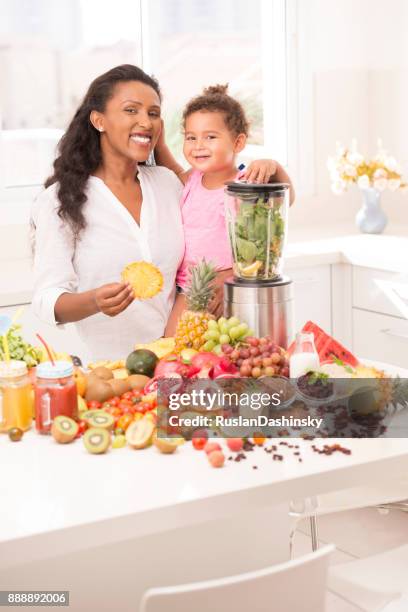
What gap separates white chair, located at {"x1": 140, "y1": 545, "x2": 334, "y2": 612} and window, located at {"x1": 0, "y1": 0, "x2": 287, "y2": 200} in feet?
9.66

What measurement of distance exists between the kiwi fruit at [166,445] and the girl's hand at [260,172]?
0.89 metres

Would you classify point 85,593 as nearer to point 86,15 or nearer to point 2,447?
point 2,447

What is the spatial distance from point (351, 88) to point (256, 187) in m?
2.49

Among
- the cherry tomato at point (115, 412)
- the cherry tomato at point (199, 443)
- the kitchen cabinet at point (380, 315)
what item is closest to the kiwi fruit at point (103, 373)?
the cherry tomato at point (115, 412)

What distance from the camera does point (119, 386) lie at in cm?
221

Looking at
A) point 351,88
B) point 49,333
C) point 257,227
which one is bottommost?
point 49,333

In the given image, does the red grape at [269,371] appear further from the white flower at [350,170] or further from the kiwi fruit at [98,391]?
the white flower at [350,170]

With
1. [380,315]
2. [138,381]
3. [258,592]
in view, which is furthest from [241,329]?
[380,315]

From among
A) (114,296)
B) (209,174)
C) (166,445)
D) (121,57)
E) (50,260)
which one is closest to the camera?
(166,445)

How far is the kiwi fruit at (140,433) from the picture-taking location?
1.96m

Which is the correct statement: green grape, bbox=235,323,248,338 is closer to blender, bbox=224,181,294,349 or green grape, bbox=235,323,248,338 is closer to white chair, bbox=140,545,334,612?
blender, bbox=224,181,294,349

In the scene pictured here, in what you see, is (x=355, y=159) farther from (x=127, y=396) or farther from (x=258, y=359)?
(x=127, y=396)

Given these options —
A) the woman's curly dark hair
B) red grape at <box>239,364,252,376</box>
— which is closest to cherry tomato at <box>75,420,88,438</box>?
red grape at <box>239,364,252,376</box>

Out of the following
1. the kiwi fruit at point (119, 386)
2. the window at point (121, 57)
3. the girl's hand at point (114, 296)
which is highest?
the window at point (121, 57)
